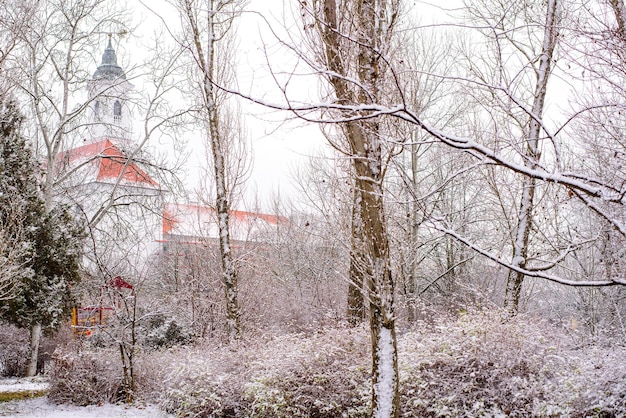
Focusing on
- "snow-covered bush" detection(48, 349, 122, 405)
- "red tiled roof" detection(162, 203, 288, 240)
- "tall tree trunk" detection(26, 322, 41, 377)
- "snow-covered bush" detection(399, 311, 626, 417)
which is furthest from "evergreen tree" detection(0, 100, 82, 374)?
"snow-covered bush" detection(399, 311, 626, 417)

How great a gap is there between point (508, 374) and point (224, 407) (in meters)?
3.54

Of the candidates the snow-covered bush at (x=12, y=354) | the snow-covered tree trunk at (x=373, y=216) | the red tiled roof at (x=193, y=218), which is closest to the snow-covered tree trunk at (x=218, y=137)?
the red tiled roof at (x=193, y=218)

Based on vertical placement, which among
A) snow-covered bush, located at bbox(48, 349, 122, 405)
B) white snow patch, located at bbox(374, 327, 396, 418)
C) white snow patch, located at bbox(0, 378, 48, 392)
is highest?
white snow patch, located at bbox(374, 327, 396, 418)

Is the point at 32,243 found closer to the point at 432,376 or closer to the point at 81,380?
the point at 81,380

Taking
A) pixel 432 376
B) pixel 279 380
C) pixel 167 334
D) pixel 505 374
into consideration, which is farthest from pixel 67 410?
pixel 505 374

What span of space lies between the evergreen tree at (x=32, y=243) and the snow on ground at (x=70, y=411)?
5.70 feet

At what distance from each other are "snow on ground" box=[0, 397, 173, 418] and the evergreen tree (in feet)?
5.70

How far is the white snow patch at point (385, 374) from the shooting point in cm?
509

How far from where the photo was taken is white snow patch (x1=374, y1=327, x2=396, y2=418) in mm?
5090

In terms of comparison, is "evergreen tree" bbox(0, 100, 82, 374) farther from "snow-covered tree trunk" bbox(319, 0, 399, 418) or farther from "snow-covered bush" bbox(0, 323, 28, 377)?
"snow-covered tree trunk" bbox(319, 0, 399, 418)

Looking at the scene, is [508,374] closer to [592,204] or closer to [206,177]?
[592,204]

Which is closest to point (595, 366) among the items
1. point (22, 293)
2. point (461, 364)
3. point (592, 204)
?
point (461, 364)

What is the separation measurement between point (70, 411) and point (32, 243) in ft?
10.5

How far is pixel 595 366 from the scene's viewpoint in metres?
5.52
